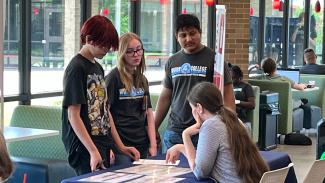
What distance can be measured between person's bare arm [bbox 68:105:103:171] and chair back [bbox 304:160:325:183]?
1191 millimetres

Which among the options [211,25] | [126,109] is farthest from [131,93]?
[211,25]

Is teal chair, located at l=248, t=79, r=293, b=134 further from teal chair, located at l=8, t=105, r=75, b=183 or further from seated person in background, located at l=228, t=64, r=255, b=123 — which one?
teal chair, located at l=8, t=105, r=75, b=183

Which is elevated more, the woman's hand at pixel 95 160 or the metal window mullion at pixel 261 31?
the metal window mullion at pixel 261 31

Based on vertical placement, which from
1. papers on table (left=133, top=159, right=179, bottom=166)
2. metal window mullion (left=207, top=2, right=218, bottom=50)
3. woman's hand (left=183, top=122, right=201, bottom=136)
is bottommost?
papers on table (left=133, top=159, right=179, bottom=166)

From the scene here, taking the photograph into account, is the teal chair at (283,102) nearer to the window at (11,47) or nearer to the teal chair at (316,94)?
the teal chair at (316,94)

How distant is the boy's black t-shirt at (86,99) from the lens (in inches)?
148

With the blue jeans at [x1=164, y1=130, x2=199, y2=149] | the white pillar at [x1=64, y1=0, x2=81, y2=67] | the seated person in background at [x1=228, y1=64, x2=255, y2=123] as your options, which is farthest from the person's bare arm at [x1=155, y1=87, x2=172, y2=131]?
the seated person in background at [x1=228, y1=64, x2=255, y2=123]

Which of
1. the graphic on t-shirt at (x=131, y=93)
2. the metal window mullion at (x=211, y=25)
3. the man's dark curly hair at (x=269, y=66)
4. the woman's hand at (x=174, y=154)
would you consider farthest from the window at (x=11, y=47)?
the metal window mullion at (x=211, y=25)

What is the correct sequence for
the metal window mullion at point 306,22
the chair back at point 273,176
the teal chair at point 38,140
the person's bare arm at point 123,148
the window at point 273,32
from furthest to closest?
the metal window mullion at point 306,22 < the window at point 273,32 < the teal chair at point 38,140 < the person's bare arm at point 123,148 < the chair back at point 273,176

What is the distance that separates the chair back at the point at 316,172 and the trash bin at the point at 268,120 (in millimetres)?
5407

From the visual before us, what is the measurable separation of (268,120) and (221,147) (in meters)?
5.80

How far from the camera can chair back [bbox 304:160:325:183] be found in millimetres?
3781

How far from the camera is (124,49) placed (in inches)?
169

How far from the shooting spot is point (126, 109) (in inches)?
170
